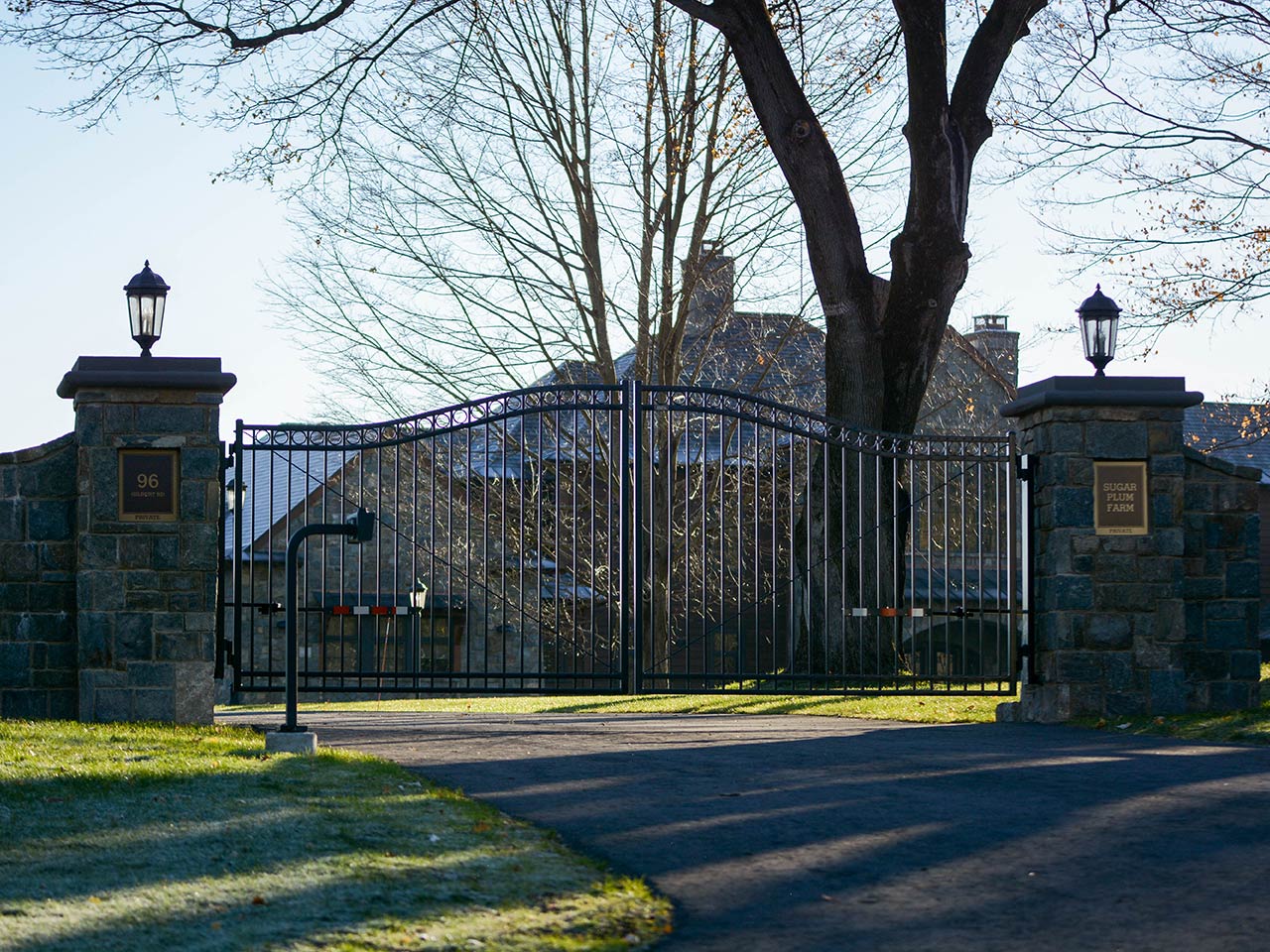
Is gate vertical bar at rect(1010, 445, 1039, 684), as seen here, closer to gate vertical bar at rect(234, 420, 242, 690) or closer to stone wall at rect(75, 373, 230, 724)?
gate vertical bar at rect(234, 420, 242, 690)

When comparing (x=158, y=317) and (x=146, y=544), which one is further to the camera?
(x=158, y=317)

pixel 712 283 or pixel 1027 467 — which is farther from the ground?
pixel 712 283

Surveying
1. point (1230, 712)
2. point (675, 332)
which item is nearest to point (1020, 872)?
point (1230, 712)

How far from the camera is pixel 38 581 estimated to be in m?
9.91

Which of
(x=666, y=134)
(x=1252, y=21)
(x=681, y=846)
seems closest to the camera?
(x=681, y=846)

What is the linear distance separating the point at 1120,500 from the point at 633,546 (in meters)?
3.52

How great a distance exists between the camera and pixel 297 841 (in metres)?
5.32

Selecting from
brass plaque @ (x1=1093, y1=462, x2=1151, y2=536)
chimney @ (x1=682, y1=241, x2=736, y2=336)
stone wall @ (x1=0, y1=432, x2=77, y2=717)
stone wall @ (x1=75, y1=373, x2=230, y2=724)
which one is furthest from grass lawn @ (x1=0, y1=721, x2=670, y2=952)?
chimney @ (x1=682, y1=241, x2=736, y2=336)

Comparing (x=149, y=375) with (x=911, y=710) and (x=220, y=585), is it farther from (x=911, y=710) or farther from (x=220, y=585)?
(x=911, y=710)

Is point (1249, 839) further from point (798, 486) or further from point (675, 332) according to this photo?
point (798, 486)

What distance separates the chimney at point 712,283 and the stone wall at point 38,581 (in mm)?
12048

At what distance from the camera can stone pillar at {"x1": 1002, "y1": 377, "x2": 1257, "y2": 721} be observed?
1059 cm

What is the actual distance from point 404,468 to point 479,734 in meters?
15.0

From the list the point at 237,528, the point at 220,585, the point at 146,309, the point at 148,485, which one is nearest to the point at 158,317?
the point at 146,309
